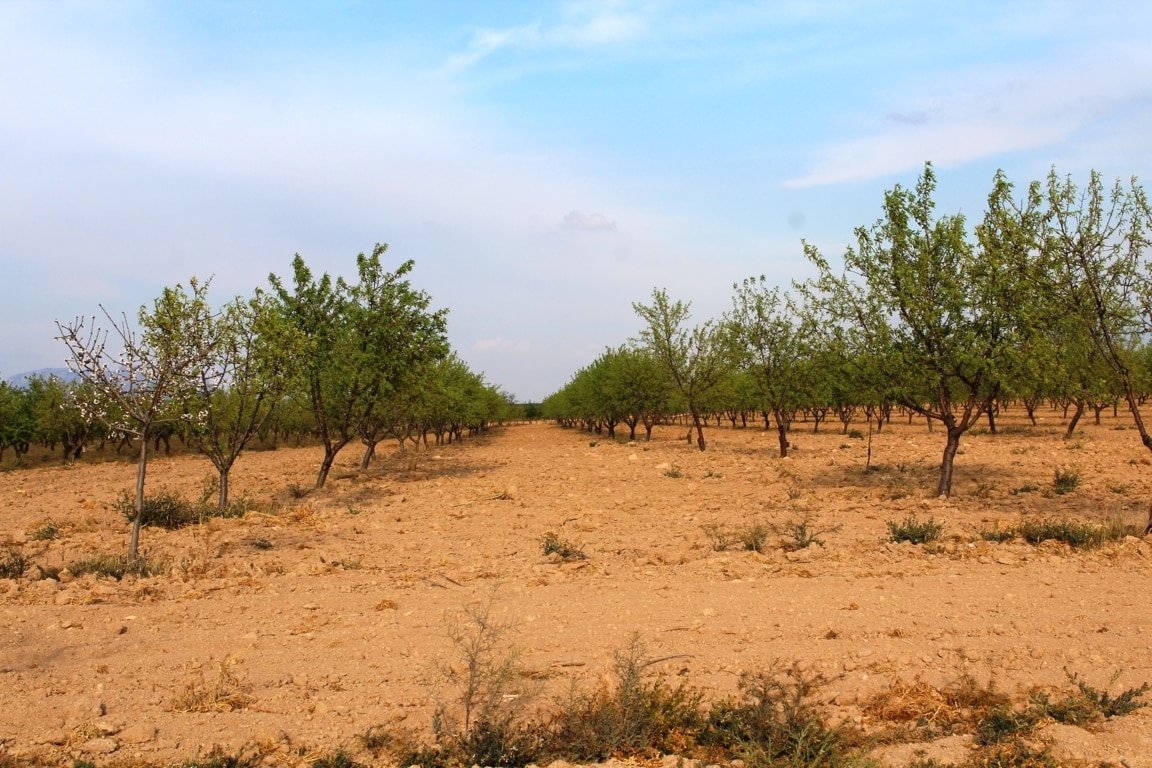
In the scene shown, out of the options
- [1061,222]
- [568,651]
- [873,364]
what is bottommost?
[568,651]

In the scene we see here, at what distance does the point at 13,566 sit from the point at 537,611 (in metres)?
6.93

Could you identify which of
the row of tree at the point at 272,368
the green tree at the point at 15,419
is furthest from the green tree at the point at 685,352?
the green tree at the point at 15,419

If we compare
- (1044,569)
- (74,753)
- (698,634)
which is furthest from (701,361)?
(74,753)

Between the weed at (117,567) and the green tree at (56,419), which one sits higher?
the green tree at (56,419)

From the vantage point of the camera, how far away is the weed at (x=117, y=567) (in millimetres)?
9312

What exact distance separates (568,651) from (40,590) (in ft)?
20.6

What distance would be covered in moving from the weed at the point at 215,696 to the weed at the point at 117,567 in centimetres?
413

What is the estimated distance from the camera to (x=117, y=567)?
9398 mm

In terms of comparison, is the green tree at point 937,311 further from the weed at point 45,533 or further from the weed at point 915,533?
the weed at point 45,533

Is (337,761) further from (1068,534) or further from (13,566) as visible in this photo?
(1068,534)

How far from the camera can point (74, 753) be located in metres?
4.79

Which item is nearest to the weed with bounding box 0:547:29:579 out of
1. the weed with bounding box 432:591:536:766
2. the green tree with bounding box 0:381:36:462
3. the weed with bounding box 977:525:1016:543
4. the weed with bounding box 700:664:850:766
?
the weed with bounding box 432:591:536:766

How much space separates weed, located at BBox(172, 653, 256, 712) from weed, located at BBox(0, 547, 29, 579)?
5.19 m

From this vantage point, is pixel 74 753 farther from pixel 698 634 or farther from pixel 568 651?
pixel 698 634
